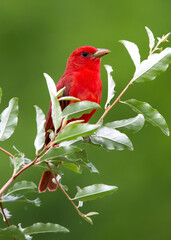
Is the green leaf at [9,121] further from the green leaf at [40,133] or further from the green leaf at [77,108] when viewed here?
the green leaf at [77,108]

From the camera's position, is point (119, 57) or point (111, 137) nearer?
point (111, 137)

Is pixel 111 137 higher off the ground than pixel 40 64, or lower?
higher

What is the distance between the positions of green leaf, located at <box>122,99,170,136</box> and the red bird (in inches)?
35.3

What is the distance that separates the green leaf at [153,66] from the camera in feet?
7.32

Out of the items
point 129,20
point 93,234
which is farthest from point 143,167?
point 129,20

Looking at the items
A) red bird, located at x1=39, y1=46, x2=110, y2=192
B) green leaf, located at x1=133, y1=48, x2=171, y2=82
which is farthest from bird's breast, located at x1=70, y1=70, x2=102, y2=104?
green leaf, located at x1=133, y1=48, x2=171, y2=82

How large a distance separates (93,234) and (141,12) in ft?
12.3

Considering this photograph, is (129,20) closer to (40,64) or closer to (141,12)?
(141,12)

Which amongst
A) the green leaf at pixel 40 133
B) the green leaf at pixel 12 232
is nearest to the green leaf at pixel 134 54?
the green leaf at pixel 40 133

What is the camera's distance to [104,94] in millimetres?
7266

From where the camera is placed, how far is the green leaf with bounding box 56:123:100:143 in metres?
1.82

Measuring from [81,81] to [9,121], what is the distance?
1.29m

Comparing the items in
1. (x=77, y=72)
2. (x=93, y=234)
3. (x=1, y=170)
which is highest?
(x=77, y=72)

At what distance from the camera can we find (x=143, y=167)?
735 cm
